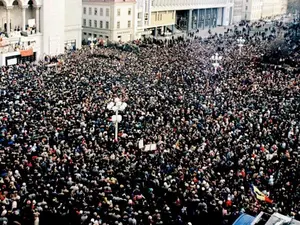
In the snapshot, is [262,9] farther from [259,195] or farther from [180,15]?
[259,195]

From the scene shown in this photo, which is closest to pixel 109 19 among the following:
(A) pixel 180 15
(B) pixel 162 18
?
(B) pixel 162 18

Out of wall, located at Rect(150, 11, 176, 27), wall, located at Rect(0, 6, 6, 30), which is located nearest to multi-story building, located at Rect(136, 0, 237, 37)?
wall, located at Rect(150, 11, 176, 27)

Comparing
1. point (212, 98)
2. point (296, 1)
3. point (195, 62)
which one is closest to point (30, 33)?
point (195, 62)

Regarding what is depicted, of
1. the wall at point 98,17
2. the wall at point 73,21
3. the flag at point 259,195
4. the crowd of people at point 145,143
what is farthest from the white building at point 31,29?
the flag at point 259,195

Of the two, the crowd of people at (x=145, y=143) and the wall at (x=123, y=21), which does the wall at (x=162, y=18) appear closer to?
the wall at (x=123, y=21)

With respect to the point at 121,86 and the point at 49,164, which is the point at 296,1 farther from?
the point at 49,164
